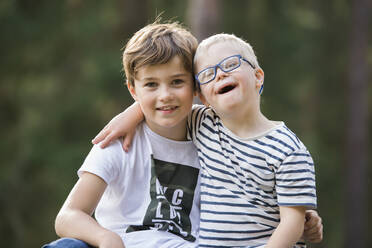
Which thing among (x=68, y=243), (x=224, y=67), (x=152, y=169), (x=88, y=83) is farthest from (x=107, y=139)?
(x=88, y=83)

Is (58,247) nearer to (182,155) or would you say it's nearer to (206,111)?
(182,155)

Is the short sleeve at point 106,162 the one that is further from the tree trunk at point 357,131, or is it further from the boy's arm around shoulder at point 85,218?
the tree trunk at point 357,131

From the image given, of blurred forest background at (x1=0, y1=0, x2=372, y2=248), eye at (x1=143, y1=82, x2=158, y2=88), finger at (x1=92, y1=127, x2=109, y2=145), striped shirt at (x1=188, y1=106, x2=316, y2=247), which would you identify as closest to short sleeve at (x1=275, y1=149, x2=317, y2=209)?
striped shirt at (x1=188, y1=106, x2=316, y2=247)

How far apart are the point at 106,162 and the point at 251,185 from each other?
0.68 m

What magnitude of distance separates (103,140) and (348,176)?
32.2ft

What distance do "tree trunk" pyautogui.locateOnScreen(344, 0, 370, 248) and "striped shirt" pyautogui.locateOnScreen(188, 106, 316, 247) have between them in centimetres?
919

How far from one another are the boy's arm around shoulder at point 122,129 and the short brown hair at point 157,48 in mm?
176

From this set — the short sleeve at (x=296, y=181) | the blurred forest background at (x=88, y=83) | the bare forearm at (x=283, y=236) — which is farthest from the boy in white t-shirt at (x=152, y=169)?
the blurred forest background at (x=88, y=83)

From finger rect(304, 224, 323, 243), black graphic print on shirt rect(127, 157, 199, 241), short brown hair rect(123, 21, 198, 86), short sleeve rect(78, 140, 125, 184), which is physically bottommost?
finger rect(304, 224, 323, 243)

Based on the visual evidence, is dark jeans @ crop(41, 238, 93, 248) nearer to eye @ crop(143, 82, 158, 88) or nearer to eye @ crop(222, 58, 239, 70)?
eye @ crop(143, 82, 158, 88)

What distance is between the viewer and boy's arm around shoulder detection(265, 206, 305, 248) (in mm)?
2068

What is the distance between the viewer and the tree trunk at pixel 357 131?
1080cm

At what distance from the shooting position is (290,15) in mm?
11398

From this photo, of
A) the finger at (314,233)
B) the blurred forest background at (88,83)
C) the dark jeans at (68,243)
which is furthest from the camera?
the blurred forest background at (88,83)
